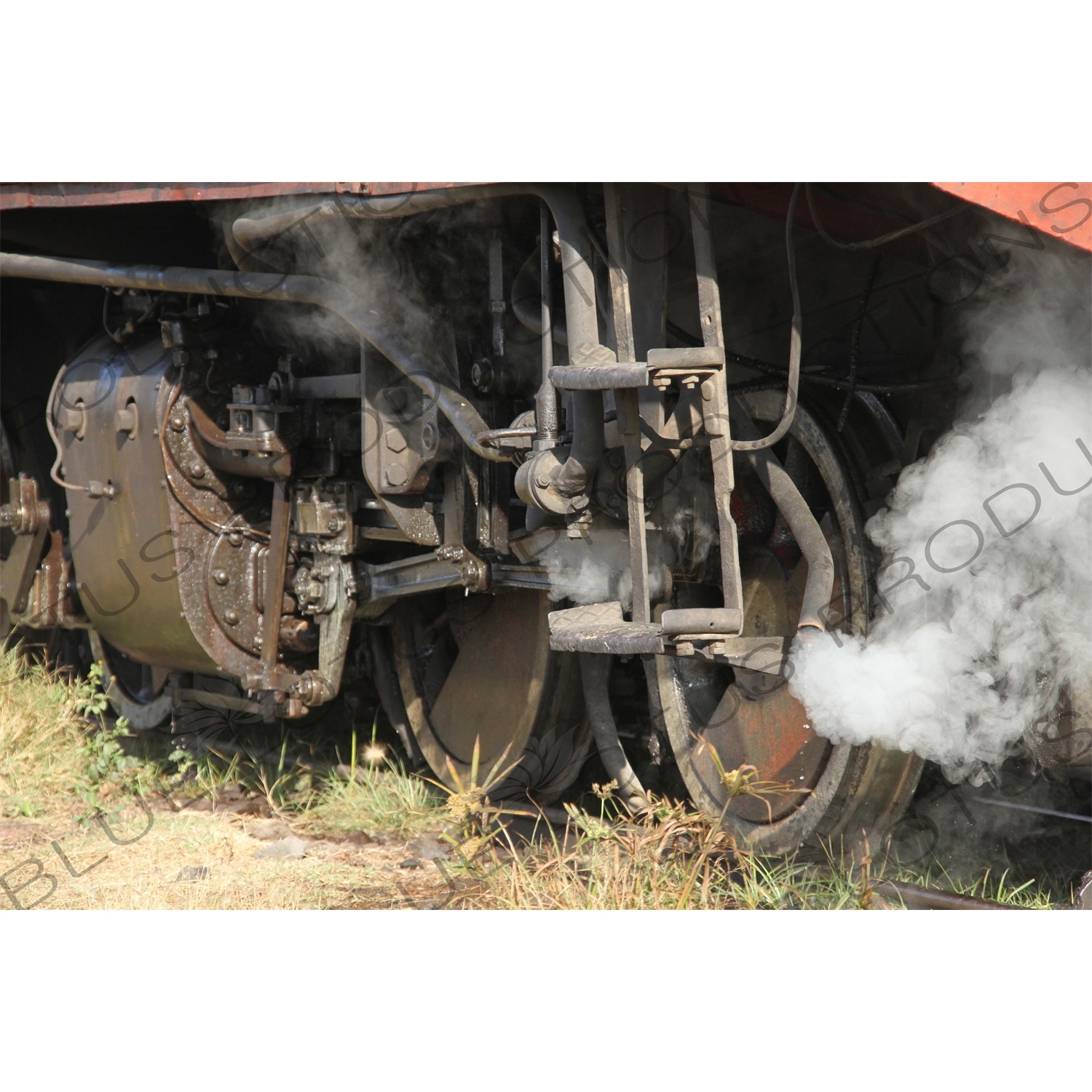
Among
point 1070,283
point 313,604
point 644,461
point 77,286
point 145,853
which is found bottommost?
point 145,853

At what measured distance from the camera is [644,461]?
2.77 meters

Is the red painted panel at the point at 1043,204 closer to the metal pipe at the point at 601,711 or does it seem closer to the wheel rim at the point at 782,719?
the wheel rim at the point at 782,719

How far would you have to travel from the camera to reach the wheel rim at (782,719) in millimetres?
2939

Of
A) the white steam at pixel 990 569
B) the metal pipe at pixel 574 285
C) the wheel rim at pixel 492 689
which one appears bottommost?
the wheel rim at pixel 492 689

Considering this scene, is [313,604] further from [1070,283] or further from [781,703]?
[1070,283]

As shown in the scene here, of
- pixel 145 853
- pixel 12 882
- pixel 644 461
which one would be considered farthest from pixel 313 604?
pixel 644 461

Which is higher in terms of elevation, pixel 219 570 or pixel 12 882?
pixel 219 570

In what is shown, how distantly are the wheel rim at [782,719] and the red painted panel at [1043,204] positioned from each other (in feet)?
2.94

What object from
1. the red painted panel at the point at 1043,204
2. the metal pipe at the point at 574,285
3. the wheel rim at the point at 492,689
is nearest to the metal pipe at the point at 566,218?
the metal pipe at the point at 574,285

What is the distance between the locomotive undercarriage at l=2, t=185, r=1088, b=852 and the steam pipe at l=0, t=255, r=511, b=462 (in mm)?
10

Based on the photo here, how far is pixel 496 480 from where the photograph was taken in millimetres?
3414

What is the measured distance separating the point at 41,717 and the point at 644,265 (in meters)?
3.12

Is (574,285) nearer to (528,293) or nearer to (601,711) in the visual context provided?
(528,293)

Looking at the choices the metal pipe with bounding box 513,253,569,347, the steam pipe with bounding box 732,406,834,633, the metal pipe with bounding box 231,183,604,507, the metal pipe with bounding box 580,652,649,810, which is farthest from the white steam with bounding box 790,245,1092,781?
the metal pipe with bounding box 513,253,569,347
